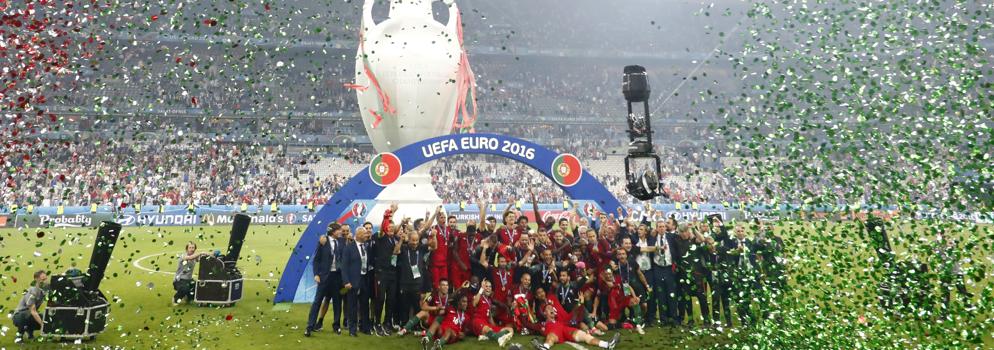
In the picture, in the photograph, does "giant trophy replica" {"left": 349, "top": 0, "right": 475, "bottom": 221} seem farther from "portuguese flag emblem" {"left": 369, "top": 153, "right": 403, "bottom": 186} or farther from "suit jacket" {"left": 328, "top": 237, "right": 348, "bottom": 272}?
"suit jacket" {"left": 328, "top": 237, "right": 348, "bottom": 272}

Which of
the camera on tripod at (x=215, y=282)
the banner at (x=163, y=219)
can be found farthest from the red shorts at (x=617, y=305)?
the banner at (x=163, y=219)

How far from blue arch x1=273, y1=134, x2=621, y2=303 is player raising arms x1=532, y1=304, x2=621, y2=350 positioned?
320 cm

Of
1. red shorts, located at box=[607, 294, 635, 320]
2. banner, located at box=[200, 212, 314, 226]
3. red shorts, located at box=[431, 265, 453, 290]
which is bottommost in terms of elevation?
red shorts, located at box=[607, 294, 635, 320]

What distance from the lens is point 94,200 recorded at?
2809 centimetres

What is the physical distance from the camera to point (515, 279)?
8305mm

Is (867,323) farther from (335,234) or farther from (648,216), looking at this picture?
(335,234)

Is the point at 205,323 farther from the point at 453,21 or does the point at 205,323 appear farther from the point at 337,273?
the point at 453,21

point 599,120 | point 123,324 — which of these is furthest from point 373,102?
point 599,120

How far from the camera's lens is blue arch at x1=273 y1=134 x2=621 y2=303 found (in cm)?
936

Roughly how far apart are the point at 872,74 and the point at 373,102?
8.46m

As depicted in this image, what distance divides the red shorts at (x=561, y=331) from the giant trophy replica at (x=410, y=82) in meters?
4.41

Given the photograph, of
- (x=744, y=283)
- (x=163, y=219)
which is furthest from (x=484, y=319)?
(x=163, y=219)

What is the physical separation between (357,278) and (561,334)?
270cm

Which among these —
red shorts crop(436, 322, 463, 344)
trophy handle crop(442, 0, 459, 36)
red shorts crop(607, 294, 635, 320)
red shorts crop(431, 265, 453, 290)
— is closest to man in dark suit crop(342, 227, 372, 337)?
red shorts crop(431, 265, 453, 290)
